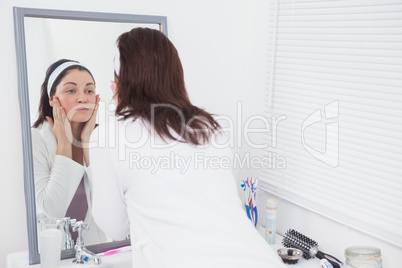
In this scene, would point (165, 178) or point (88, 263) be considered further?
point (88, 263)

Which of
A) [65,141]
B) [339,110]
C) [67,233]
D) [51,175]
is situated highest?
[339,110]

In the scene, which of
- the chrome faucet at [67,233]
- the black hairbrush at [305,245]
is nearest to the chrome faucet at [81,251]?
the chrome faucet at [67,233]

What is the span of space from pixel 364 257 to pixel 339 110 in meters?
0.50

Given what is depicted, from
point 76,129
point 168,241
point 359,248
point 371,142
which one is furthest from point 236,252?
point 76,129

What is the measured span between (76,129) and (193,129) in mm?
598

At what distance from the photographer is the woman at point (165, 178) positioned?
3.66ft

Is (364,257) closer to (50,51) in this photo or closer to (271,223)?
(271,223)

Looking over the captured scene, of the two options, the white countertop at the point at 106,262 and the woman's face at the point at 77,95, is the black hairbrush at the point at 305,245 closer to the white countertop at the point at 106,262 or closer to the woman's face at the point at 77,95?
the white countertop at the point at 106,262

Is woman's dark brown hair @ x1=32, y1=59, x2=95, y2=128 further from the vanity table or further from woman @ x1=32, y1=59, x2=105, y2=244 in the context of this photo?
the vanity table

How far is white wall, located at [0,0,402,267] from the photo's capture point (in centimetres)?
156

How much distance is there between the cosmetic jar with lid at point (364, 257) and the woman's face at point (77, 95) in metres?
1.01

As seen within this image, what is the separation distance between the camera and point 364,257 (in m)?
1.41

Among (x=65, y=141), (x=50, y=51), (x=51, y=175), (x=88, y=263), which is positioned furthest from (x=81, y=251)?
(x=50, y=51)

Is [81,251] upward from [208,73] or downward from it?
downward
